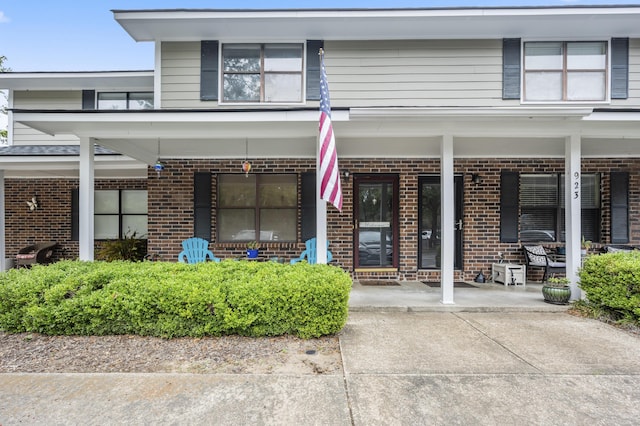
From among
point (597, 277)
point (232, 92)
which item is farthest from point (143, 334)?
point (597, 277)

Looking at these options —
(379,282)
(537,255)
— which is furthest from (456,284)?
(537,255)

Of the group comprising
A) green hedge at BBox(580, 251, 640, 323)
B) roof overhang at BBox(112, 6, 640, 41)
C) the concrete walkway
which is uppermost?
roof overhang at BBox(112, 6, 640, 41)

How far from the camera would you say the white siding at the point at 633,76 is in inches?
240

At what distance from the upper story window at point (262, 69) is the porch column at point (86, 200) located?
2466 mm

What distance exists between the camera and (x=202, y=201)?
21.8 feet

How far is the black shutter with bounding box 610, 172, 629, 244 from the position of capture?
6.48m

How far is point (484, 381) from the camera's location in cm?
267

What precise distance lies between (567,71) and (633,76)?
119 cm

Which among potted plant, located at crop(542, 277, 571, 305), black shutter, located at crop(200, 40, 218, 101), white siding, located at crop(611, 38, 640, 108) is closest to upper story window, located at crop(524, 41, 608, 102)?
white siding, located at crop(611, 38, 640, 108)

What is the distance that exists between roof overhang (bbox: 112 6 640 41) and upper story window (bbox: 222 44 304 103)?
19 cm

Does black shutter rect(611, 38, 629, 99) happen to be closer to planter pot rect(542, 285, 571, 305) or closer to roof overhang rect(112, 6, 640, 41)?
roof overhang rect(112, 6, 640, 41)

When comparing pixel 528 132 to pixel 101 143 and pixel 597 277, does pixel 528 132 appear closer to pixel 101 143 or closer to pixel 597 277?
pixel 597 277

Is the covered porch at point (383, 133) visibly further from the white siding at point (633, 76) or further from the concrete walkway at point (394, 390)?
the concrete walkway at point (394, 390)

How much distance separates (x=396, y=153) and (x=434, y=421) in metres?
5.02
